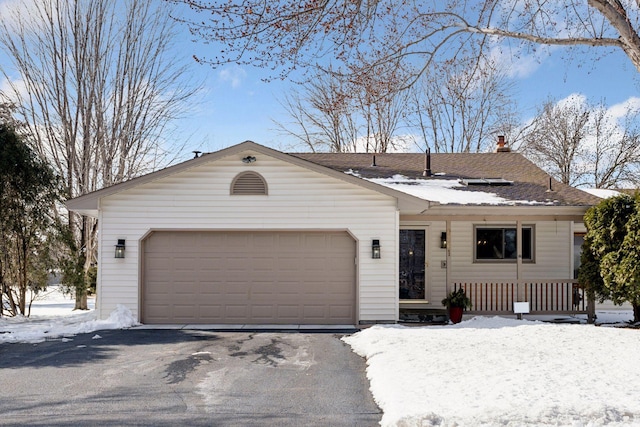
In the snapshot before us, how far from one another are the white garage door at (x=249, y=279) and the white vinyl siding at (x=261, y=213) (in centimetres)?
26

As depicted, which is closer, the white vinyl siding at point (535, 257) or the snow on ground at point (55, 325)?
the snow on ground at point (55, 325)

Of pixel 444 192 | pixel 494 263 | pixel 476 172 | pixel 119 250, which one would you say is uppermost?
pixel 476 172

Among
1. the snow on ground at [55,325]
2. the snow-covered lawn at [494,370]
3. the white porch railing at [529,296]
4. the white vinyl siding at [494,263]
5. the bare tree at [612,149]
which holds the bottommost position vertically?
the snow on ground at [55,325]

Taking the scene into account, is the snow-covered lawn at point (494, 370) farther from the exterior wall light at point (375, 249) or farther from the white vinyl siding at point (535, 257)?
the white vinyl siding at point (535, 257)

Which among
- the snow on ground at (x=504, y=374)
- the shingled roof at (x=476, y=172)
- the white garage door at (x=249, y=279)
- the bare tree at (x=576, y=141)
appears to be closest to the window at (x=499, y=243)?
the shingled roof at (x=476, y=172)

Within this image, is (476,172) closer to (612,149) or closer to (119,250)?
(119,250)

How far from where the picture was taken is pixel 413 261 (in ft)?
45.8

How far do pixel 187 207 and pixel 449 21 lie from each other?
20.7ft

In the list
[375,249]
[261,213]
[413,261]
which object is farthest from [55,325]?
[413,261]

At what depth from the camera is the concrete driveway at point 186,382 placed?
211 inches

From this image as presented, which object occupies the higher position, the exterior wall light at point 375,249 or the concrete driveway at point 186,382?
the exterior wall light at point 375,249

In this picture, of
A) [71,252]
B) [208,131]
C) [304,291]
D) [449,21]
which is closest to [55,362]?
[304,291]

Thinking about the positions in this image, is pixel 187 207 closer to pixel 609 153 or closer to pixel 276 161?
pixel 276 161

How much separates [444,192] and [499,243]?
89.5 inches
